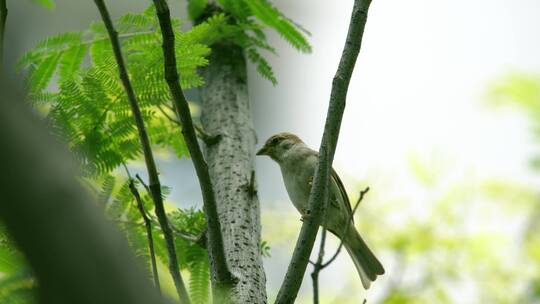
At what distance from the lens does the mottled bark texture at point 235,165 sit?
305 cm

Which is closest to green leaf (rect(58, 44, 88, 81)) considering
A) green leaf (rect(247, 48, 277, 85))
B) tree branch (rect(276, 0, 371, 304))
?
green leaf (rect(247, 48, 277, 85))

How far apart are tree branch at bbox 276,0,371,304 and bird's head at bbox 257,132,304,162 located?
2.84 metres

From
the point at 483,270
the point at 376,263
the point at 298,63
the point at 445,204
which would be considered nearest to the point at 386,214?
the point at 445,204

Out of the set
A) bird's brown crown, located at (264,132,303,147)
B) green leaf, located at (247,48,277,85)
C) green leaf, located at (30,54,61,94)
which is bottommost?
green leaf, located at (30,54,61,94)

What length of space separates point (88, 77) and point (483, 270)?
4.24 metres

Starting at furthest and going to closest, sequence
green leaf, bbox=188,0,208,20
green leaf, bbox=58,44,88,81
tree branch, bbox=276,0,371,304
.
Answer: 1. green leaf, bbox=188,0,208,20
2. green leaf, bbox=58,44,88,81
3. tree branch, bbox=276,0,371,304

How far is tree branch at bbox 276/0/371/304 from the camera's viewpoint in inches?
98.7

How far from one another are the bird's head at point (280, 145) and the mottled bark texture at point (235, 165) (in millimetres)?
1326

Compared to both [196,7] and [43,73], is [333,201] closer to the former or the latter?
[196,7]

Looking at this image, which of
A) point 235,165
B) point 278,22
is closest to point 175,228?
point 235,165

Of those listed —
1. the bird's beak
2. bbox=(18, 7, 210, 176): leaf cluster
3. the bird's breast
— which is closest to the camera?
bbox=(18, 7, 210, 176): leaf cluster

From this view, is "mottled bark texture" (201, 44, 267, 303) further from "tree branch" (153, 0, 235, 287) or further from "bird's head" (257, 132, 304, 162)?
"bird's head" (257, 132, 304, 162)

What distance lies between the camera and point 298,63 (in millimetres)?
11477

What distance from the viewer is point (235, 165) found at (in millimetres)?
3695
